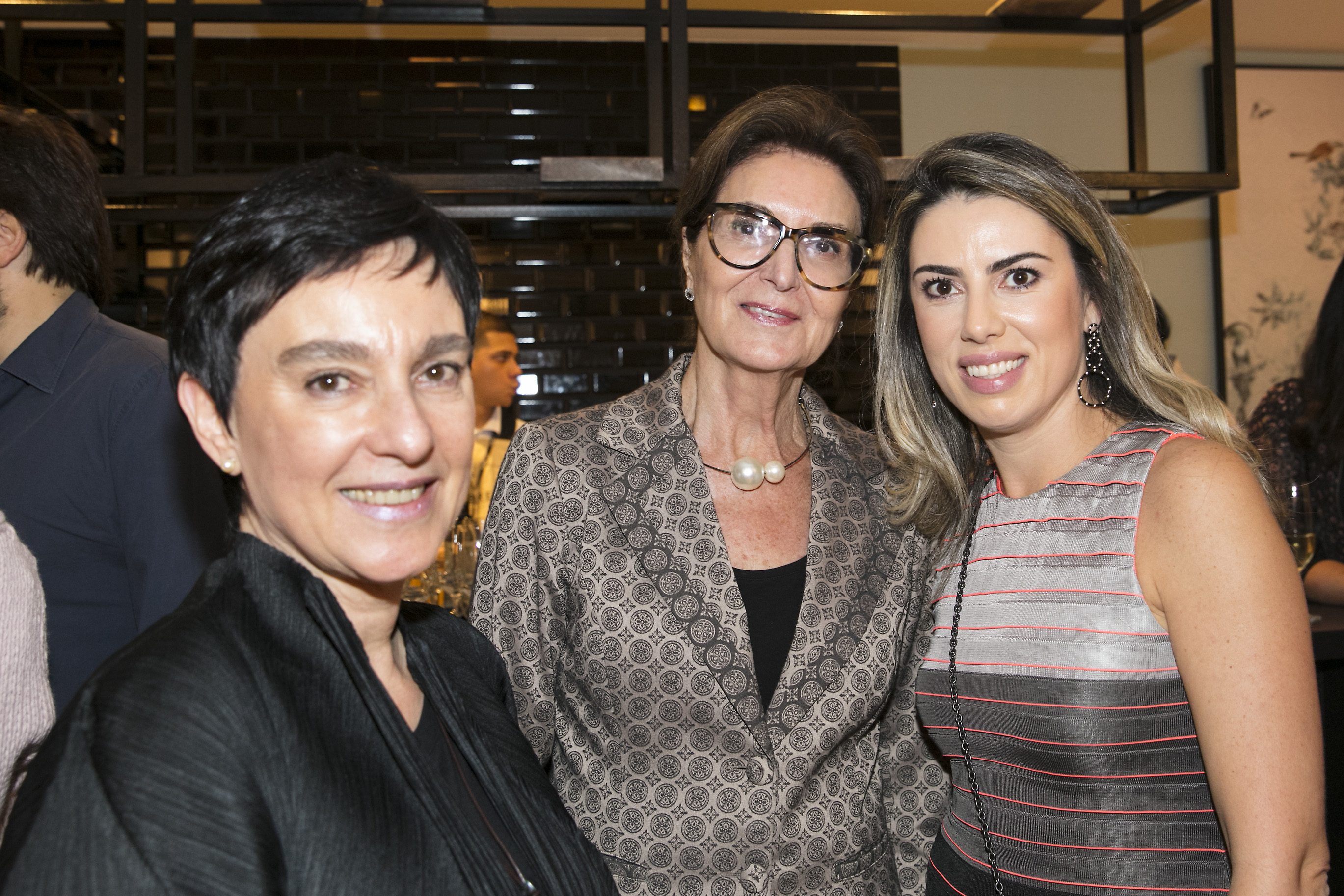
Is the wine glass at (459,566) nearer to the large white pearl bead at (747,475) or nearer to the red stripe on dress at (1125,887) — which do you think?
the large white pearl bead at (747,475)

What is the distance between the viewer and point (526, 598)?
1.60 metres

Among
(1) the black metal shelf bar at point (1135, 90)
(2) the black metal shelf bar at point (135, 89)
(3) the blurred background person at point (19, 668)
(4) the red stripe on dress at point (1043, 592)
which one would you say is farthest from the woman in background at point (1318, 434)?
(2) the black metal shelf bar at point (135, 89)

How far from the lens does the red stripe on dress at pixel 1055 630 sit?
136cm

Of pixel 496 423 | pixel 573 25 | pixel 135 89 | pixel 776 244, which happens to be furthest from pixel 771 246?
pixel 496 423

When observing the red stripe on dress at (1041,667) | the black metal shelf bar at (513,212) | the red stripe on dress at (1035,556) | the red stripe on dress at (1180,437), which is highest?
the black metal shelf bar at (513,212)

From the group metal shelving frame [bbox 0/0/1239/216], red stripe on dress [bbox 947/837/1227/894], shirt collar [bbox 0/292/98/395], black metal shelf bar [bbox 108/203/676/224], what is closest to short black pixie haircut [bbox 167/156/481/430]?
shirt collar [bbox 0/292/98/395]

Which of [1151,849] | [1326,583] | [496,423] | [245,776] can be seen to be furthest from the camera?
[496,423]

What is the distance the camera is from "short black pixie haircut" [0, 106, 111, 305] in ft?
6.38

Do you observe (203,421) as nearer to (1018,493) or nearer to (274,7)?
(1018,493)

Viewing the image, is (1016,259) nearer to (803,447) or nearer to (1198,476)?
(1198,476)

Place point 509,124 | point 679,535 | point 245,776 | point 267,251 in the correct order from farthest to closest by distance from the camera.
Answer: point 509,124
point 679,535
point 267,251
point 245,776

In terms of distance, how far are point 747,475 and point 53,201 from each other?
1.49m

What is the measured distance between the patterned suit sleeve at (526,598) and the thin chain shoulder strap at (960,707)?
627 mm

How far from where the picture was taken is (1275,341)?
17.1ft
